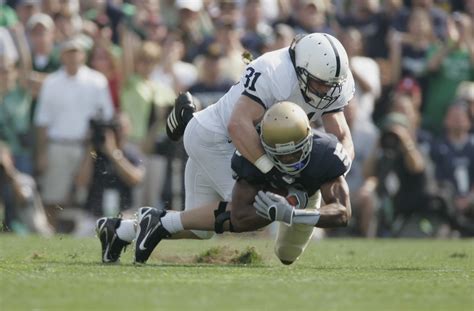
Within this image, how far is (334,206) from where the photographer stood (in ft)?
27.5

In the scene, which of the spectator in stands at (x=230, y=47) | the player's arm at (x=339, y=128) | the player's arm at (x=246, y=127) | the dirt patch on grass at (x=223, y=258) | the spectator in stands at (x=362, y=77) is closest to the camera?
the player's arm at (x=246, y=127)

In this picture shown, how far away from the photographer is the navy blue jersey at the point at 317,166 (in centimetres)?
838

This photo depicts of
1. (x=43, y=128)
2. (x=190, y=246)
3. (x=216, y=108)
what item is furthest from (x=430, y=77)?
(x=216, y=108)

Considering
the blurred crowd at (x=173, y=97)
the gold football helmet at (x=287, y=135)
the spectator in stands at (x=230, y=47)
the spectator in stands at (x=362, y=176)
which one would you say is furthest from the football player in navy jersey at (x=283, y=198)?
the spectator in stands at (x=230, y=47)

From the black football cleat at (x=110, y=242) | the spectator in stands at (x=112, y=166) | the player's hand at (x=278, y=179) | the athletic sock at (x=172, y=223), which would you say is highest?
the player's hand at (x=278, y=179)

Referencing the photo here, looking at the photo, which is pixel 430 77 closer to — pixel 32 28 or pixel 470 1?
pixel 470 1

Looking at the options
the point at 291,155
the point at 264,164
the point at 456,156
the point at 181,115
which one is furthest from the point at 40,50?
the point at 291,155

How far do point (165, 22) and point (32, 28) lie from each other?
2169 millimetres

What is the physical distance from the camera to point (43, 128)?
14859 mm

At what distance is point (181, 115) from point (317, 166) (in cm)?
155

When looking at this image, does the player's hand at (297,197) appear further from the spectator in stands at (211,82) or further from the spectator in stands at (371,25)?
the spectator in stands at (371,25)

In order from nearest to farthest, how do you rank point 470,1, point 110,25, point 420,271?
point 420,271, point 110,25, point 470,1

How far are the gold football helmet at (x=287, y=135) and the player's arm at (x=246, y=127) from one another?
0.09 metres

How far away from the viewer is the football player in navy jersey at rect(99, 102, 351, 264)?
822cm
